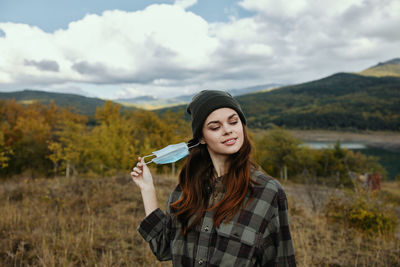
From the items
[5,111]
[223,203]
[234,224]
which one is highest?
[5,111]

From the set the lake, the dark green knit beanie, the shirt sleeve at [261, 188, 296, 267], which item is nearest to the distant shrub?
the shirt sleeve at [261, 188, 296, 267]

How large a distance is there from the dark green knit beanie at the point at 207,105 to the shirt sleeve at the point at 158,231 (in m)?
0.71

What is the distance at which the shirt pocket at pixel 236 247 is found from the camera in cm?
145

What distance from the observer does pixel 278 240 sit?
4.90 feet

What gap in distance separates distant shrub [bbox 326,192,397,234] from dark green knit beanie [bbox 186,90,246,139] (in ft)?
20.2

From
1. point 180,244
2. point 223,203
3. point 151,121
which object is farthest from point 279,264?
point 151,121

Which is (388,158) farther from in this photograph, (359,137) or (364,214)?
(364,214)

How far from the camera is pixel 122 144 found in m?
15.1

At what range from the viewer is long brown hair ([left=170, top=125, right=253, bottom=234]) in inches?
60.6

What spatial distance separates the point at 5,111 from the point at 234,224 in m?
48.4

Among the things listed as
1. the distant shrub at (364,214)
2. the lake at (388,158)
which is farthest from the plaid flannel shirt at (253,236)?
the lake at (388,158)

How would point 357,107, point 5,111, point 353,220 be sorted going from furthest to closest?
point 357,107, point 5,111, point 353,220

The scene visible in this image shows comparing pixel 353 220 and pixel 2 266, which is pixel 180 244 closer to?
pixel 2 266

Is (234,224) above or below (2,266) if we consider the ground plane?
above
